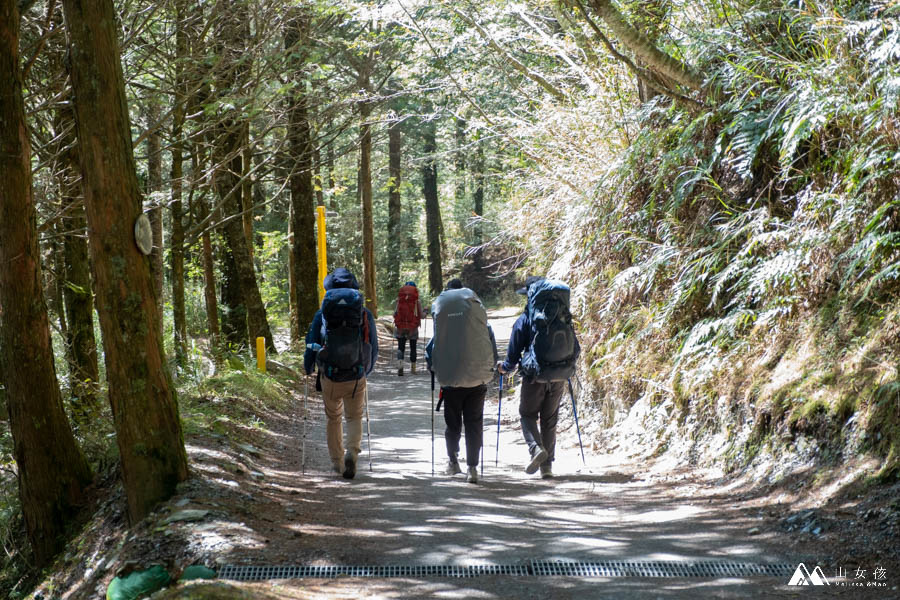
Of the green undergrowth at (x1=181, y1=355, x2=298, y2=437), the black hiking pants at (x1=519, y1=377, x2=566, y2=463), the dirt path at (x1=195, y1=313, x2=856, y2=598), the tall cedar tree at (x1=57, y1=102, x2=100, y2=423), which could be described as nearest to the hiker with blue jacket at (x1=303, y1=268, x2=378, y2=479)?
the dirt path at (x1=195, y1=313, x2=856, y2=598)

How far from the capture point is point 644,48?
369 inches

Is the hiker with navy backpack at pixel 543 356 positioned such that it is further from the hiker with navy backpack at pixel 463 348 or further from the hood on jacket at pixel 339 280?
the hood on jacket at pixel 339 280

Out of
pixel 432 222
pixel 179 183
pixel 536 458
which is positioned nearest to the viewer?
pixel 536 458

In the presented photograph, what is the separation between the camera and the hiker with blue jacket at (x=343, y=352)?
8461mm

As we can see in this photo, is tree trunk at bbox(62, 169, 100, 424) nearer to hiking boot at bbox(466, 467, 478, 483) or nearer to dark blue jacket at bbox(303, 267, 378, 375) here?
dark blue jacket at bbox(303, 267, 378, 375)

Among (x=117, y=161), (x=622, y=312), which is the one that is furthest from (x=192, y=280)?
(x=117, y=161)

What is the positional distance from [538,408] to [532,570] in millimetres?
3892

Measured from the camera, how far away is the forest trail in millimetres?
4875

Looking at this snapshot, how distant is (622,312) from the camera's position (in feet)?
35.9

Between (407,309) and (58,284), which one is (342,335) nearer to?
(58,284)

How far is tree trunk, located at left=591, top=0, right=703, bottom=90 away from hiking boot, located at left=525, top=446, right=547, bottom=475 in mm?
4730

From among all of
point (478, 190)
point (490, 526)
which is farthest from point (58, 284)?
point (478, 190)

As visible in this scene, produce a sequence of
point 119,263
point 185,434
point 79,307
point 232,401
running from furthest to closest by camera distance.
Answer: point 232,401
point 79,307
point 185,434
point 119,263

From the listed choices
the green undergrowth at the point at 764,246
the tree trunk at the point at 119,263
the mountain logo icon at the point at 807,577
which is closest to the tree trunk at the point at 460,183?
the green undergrowth at the point at 764,246
